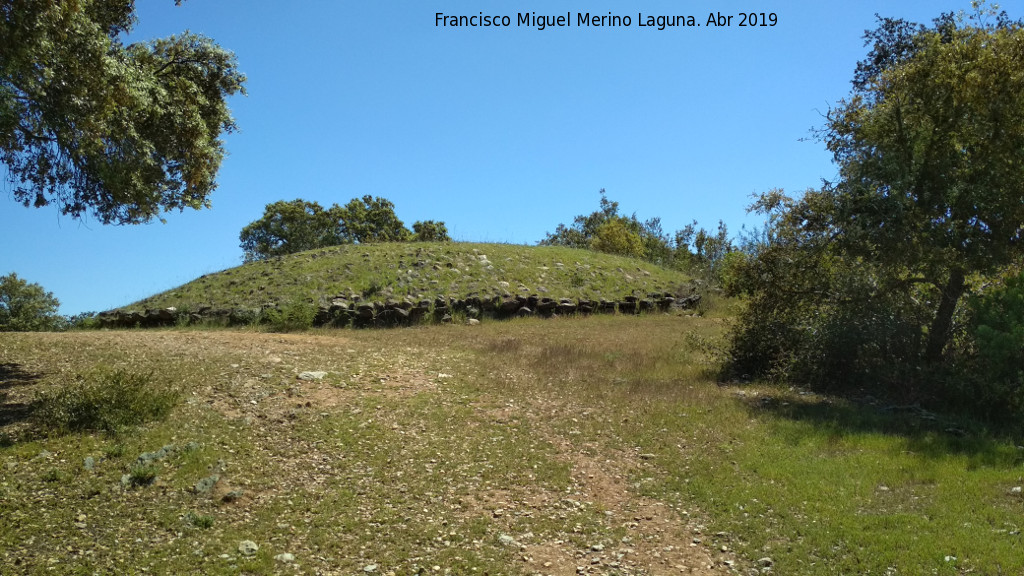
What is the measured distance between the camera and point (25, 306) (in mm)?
27781

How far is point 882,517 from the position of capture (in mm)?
7098

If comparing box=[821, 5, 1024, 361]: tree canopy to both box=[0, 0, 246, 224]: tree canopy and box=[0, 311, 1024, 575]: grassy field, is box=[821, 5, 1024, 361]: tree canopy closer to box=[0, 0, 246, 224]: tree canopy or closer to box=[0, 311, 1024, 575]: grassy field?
box=[0, 311, 1024, 575]: grassy field

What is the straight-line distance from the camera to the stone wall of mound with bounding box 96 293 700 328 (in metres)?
21.0

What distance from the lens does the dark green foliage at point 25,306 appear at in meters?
26.6

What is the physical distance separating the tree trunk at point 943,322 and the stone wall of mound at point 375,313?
13.8 metres

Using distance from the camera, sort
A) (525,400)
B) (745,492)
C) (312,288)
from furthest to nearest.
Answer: (312,288) → (525,400) → (745,492)

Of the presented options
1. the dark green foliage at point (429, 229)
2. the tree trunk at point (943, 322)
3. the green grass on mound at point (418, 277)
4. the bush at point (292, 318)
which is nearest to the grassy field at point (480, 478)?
the tree trunk at point (943, 322)

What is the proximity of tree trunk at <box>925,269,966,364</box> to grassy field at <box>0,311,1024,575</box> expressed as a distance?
1925 millimetres

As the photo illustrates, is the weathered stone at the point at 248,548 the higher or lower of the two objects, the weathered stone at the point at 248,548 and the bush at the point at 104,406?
the lower

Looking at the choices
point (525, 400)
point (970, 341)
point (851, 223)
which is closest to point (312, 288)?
point (525, 400)

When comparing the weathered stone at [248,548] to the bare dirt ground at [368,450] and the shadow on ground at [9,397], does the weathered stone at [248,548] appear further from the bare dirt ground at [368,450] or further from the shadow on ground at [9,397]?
the shadow on ground at [9,397]

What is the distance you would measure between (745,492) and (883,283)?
7.34 metres

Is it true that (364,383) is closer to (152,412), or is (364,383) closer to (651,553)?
(152,412)

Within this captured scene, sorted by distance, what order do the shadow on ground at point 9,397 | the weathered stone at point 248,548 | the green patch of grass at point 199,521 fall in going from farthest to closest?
1. the shadow on ground at point 9,397
2. the green patch of grass at point 199,521
3. the weathered stone at point 248,548
